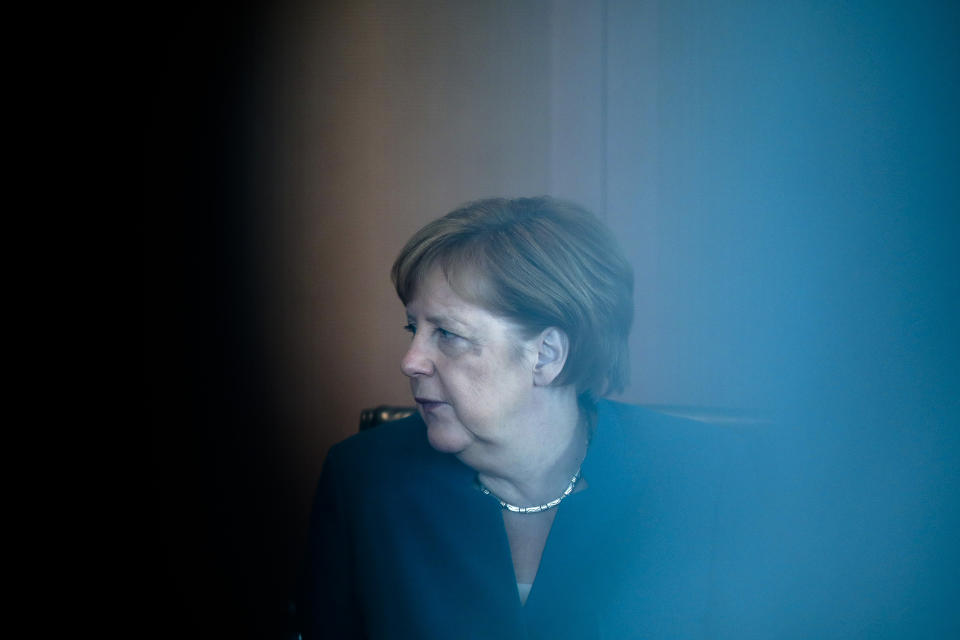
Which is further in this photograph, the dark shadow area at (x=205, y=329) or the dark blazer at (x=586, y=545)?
the dark shadow area at (x=205, y=329)

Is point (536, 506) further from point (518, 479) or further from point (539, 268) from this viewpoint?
point (539, 268)

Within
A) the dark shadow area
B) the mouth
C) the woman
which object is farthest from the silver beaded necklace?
the dark shadow area

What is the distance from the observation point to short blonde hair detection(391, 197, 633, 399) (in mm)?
705

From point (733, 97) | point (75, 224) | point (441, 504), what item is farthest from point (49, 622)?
point (733, 97)

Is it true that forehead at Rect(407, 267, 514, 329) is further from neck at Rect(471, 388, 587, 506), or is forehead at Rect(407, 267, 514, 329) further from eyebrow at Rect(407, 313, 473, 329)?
neck at Rect(471, 388, 587, 506)

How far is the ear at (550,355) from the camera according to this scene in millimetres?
736

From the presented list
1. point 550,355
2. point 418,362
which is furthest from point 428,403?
point 550,355

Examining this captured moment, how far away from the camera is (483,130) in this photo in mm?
1135

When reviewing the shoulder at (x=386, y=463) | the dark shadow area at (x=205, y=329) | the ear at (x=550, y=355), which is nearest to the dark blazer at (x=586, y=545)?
the shoulder at (x=386, y=463)

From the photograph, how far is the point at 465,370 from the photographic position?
711 millimetres

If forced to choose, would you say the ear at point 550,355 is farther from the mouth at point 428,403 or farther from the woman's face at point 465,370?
the mouth at point 428,403

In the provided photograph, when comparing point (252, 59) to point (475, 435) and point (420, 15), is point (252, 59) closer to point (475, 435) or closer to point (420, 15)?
point (420, 15)

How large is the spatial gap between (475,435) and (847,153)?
1.60ft

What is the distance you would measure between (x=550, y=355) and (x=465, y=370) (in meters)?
0.11
